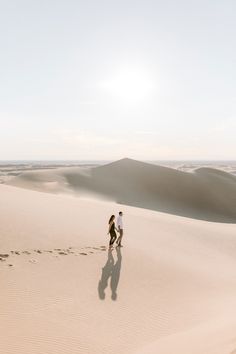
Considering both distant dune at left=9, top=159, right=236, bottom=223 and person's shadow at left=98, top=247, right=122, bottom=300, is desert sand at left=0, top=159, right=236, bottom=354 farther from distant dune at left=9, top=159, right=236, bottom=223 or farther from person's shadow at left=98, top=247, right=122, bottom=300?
distant dune at left=9, top=159, right=236, bottom=223

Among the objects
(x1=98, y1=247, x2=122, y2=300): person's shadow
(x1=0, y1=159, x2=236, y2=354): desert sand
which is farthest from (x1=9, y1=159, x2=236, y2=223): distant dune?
(x1=98, y1=247, x2=122, y2=300): person's shadow

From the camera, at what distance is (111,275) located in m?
12.8

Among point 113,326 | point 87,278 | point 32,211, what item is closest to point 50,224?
point 32,211

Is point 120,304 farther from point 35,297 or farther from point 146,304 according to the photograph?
point 35,297

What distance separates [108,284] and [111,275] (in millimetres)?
789

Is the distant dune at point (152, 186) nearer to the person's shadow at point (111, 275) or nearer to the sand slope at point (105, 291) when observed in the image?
the sand slope at point (105, 291)

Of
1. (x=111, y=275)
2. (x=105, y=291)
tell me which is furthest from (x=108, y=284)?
(x=111, y=275)

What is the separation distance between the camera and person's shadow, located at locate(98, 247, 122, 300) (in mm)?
11396

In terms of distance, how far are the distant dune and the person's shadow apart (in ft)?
83.8

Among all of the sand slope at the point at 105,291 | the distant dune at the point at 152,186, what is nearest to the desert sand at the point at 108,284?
the sand slope at the point at 105,291

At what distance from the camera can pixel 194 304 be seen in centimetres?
1147

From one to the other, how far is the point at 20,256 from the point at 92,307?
3765 mm

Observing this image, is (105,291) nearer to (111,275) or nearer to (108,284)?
(108,284)

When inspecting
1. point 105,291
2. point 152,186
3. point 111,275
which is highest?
point 152,186
